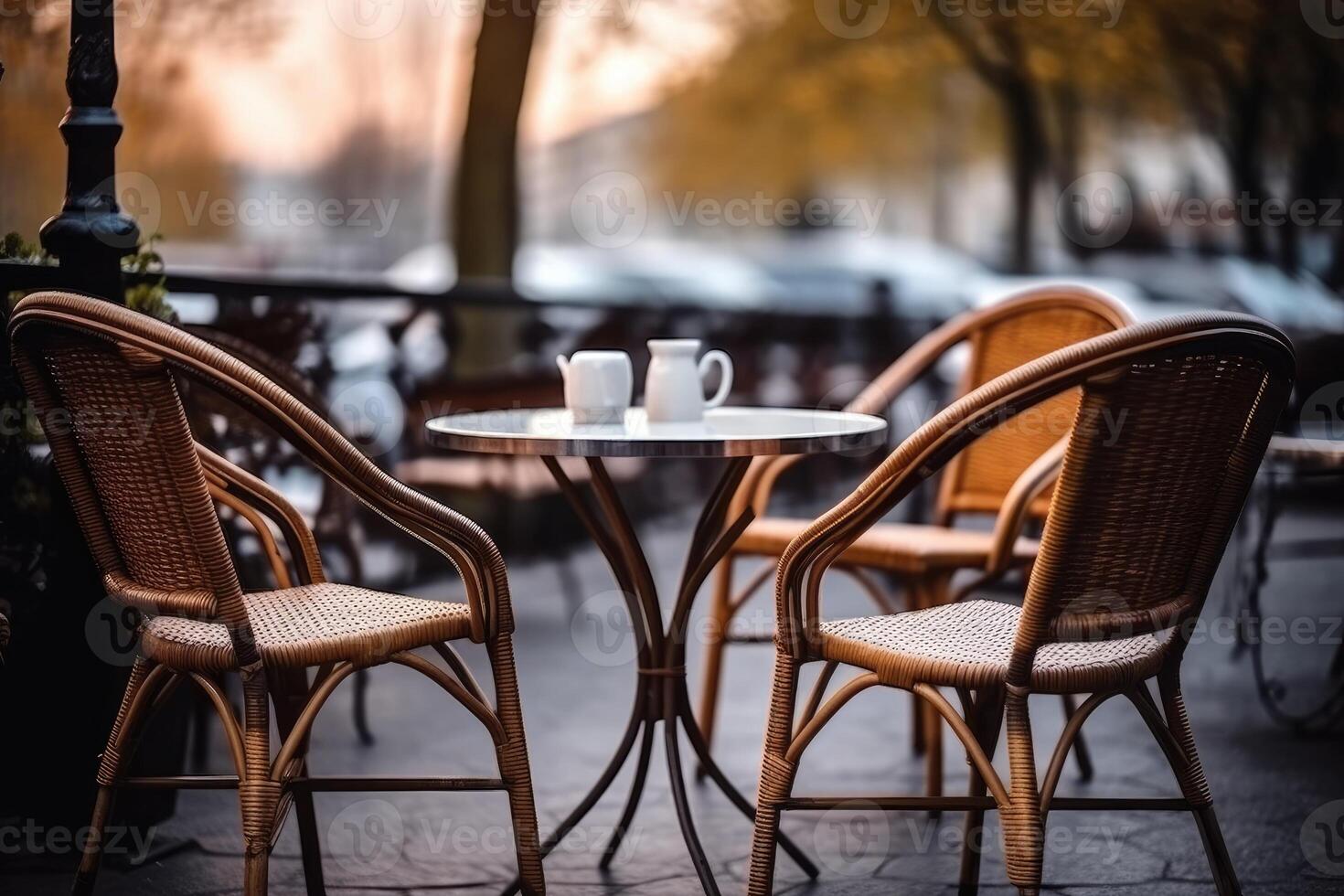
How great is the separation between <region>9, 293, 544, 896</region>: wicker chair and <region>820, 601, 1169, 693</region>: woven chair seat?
1.92ft

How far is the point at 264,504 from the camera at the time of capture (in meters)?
2.89

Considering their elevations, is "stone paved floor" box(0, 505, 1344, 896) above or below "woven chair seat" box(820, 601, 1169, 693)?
below

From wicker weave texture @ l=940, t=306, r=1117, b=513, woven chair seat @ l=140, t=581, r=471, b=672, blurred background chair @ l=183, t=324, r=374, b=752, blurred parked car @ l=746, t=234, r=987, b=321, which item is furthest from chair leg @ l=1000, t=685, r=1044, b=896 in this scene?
blurred parked car @ l=746, t=234, r=987, b=321

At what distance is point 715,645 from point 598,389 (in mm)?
869

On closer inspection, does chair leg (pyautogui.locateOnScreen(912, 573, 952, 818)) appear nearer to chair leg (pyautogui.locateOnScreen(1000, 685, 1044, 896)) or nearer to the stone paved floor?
the stone paved floor

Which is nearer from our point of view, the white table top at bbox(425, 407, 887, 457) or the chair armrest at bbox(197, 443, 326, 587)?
the white table top at bbox(425, 407, 887, 457)

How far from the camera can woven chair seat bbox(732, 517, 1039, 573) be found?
3430 millimetres

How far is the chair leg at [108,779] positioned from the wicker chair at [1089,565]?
1029 millimetres

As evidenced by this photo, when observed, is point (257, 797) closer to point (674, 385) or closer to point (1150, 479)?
point (674, 385)

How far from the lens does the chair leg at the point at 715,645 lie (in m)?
3.61

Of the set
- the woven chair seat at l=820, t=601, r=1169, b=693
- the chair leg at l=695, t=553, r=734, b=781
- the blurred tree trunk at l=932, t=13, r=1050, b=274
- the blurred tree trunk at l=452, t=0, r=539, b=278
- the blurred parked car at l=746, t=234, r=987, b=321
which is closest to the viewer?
the woven chair seat at l=820, t=601, r=1169, b=693

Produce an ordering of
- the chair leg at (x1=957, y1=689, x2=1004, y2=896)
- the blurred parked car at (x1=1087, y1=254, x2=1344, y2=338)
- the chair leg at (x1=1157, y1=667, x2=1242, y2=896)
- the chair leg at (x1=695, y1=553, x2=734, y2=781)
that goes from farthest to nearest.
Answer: the blurred parked car at (x1=1087, y1=254, x2=1344, y2=338)
the chair leg at (x1=695, y1=553, x2=734, y2=781)
the chair leg at (x1=957, y1=689, x2=1004, y2=896)
the chair leg at (x1=1157, y1=667, x2=1242, y2=896)

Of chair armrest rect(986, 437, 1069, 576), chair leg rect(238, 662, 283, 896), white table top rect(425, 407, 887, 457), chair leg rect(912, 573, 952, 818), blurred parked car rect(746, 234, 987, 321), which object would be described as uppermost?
white table top rect(425, 407, 887, 457)

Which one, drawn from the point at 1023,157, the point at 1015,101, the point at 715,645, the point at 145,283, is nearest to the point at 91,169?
the point at 145,283
